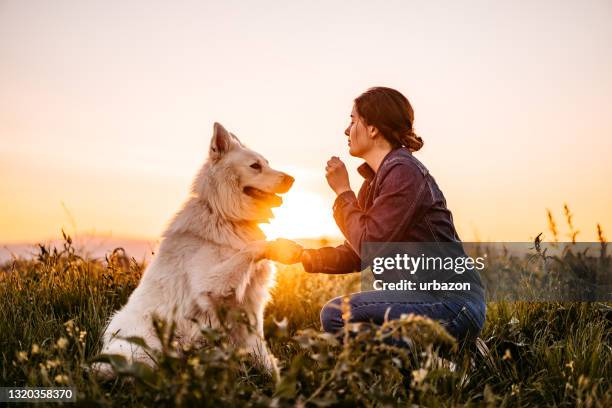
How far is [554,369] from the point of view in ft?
10.8

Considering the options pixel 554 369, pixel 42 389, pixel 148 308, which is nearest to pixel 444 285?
pixel 554 369

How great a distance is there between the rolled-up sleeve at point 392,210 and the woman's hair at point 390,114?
395 millimetres

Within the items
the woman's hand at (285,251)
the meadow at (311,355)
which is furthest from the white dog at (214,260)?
the meadow at (311,355)

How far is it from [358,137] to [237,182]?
4.20 feet

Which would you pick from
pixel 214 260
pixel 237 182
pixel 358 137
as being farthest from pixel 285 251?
pixel 237 182

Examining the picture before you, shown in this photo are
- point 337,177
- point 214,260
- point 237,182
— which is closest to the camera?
point 337,177

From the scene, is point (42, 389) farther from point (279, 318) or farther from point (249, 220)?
point (279, 318)

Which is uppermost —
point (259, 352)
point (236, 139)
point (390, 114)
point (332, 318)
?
point (236, 139)

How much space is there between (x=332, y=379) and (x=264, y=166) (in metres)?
2.81

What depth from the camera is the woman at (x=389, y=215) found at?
137 inches

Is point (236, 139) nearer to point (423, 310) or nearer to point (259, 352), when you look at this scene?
point (259, 352)

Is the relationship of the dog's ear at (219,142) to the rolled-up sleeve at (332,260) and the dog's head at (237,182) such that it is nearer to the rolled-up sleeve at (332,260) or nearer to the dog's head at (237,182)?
the dog's head at (237,182)

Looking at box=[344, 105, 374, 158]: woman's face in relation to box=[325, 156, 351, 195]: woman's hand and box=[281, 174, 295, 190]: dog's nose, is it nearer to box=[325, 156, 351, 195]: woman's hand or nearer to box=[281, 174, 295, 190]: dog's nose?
box=[325, 156, 351, 195]: woman's hand

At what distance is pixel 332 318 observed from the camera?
377 cm
